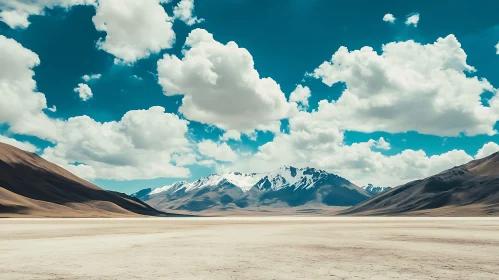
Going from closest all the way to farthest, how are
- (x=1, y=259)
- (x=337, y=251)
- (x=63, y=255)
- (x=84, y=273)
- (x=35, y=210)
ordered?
1. (x=84, y=273)
2. (x=1, y=259)
3. (x=63, y=255)
4. (x=337, y=251)
5. (x=35, y=210)

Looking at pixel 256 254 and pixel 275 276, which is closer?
pixel 275 276

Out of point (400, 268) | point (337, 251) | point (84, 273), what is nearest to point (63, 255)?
point (84, 273)

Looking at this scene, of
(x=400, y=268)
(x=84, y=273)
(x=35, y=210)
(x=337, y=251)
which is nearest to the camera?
(x=84, y=273)

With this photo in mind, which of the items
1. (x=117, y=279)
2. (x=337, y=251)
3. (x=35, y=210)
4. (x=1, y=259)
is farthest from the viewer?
(x=35, y=210)

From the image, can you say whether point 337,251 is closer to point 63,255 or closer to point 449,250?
point 449,250

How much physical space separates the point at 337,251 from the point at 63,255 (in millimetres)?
18972

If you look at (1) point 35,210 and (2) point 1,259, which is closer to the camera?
(2) point 1,259

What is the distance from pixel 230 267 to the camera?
20.4 m

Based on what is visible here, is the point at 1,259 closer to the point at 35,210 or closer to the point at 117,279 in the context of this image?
the point at 117,279

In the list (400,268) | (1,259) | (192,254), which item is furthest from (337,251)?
(1,259)

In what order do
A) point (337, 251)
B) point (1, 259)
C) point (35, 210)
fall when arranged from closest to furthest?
point (1, 259)
point (337, 251)
point (35, 210)

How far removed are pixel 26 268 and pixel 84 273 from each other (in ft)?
12.8

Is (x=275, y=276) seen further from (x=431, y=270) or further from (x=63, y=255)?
(x=63, y=255)

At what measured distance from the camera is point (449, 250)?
27.8 m
